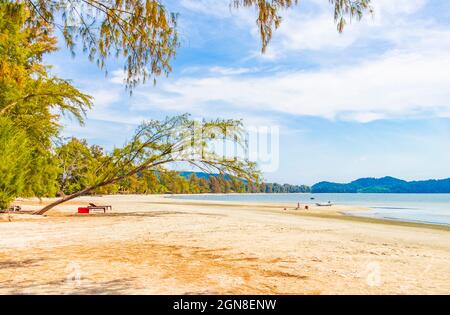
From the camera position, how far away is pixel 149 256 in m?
9.34

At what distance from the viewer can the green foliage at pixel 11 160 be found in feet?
60.4

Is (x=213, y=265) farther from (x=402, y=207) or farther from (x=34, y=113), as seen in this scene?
(x=402, y=207)

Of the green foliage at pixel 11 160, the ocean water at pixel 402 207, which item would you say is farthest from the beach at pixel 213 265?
the ocean water at pixel 402 207

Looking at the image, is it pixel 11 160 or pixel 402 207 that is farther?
pixel 402 207

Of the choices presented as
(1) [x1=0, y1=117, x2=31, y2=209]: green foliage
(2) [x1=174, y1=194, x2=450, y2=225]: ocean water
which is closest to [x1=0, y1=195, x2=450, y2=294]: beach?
(1) [x1=0, y1=117, x2=31, y2=209]: green foliage

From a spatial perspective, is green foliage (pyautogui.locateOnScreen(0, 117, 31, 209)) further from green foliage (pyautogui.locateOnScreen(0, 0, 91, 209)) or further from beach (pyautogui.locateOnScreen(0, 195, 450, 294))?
beach (pyautogui.locateOnScreen(0, 195, 450, 294))

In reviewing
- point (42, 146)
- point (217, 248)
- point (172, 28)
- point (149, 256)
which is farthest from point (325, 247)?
point (42, 146)

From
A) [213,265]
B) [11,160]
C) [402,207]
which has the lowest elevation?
[402,207]

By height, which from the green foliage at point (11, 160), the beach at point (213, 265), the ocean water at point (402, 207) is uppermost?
the green foliage at point (11, 160)

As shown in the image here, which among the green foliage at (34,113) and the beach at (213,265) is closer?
the beach at (213,265)

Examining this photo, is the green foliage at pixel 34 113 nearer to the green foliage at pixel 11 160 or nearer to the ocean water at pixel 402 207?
the green foliage at pixel 11 160

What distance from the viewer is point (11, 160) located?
18703 millimetres

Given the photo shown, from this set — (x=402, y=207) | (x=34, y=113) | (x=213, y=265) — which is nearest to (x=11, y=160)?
(x=34, y=113)
